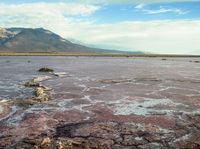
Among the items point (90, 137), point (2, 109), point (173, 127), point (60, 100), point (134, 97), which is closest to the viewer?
point (90, 137)

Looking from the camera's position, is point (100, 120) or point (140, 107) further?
point (140, 107)

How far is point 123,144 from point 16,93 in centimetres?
2565

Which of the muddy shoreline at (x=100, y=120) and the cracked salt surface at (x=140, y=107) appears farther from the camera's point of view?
the cracked salt surface at (x=140, y=107)

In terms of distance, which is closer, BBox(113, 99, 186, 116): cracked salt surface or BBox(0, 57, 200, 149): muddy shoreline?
BBox(0, 57, 200, 149): muddy shoreline

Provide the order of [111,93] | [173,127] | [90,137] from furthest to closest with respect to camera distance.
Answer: [111,93]
[173,127]
[90,137]

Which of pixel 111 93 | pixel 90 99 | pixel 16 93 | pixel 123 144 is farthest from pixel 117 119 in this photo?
pixel 16 93

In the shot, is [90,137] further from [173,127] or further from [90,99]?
[90,99]

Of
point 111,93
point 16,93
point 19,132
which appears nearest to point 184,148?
point 19,132

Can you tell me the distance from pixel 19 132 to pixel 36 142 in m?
3.38

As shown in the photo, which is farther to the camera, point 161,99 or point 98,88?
point 98,88

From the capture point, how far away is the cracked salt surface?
3091 cm

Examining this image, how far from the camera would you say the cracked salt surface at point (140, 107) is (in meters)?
30.9

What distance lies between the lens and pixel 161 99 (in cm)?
3881

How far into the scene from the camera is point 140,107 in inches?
1321
